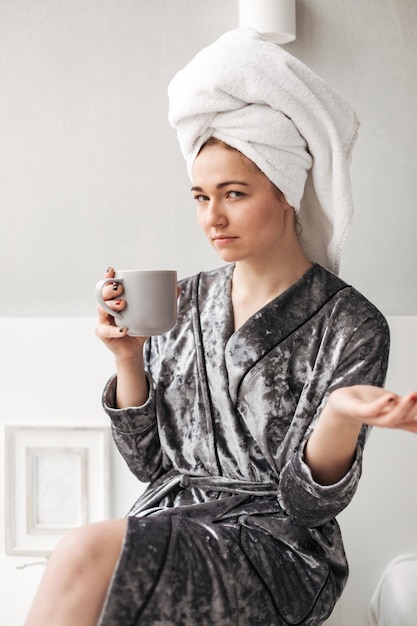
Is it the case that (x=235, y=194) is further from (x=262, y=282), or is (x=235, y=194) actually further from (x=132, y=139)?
(x=132, y=139)

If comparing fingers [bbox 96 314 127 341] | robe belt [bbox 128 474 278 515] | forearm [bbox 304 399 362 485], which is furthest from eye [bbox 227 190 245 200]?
robe belt [bbox 128 474 278 515]

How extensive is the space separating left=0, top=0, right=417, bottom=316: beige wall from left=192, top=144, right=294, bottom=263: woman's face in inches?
26.4

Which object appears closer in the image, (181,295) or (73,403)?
(181,295)

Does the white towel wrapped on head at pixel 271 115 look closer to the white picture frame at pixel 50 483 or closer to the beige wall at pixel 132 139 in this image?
the beige wall at pixel 132 139

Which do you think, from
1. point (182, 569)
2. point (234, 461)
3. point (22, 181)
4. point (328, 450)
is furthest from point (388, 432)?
point (22, 181)

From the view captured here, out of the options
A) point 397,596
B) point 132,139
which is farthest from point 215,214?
point 397,596

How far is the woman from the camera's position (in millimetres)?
1297

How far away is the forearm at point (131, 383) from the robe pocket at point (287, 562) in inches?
12.0

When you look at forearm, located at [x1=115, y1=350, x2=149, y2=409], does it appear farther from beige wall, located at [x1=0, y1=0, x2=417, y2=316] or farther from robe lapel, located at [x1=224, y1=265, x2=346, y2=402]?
beige wall, located at [x1=0, y1=0, x2=417, y2=316]

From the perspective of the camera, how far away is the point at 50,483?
7.21 ft

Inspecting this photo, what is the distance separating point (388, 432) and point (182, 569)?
3.01 feet

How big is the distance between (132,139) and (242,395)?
879 mm

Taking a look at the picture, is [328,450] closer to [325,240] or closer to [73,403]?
[325,240]

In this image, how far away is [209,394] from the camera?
63.9 inches
